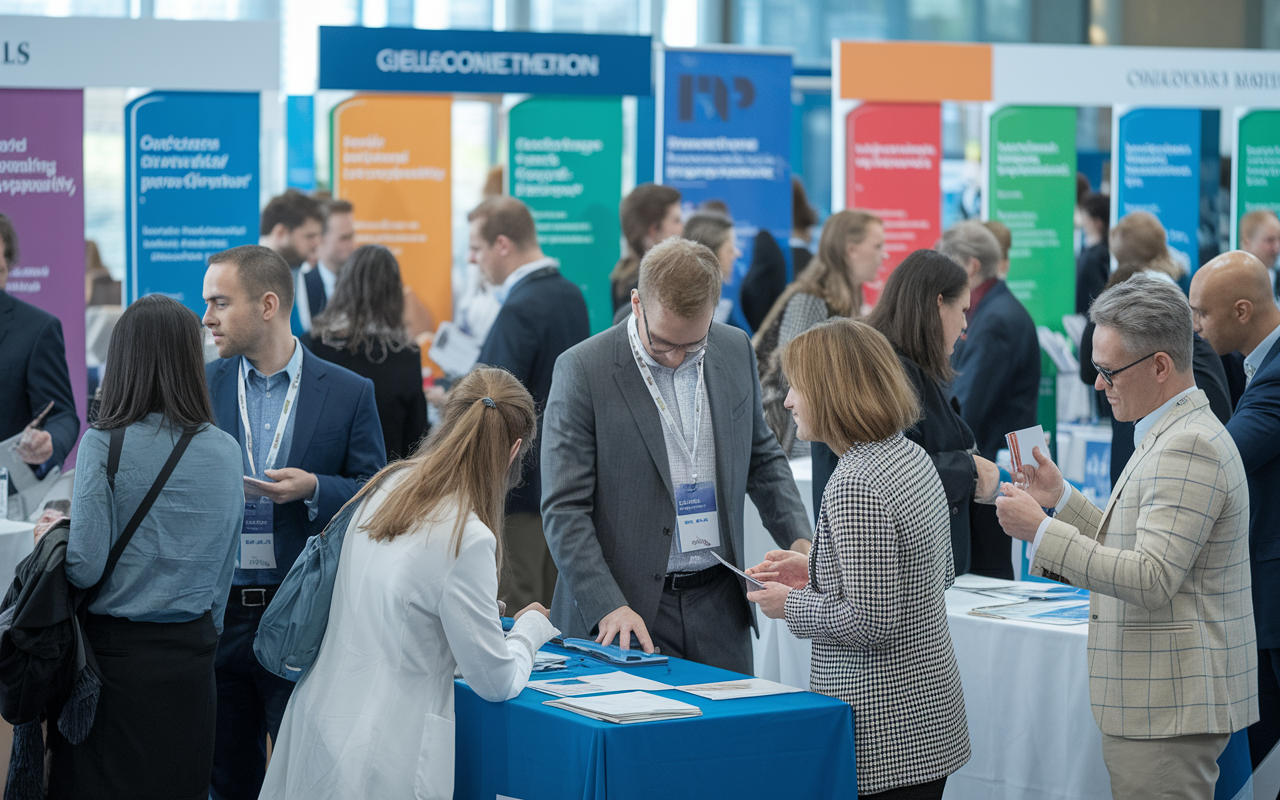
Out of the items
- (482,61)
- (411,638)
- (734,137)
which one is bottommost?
(411,638)

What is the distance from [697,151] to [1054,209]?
2280 millimetres

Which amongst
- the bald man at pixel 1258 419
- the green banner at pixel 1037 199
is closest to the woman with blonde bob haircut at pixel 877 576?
the bald man at pixel 1258 419

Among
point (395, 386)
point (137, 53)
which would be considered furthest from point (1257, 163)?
point (137, 53)

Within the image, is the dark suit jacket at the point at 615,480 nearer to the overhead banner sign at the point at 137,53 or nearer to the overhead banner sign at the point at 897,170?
the overhead banner sign at the point at 137,53

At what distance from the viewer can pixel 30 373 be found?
3.95 metres

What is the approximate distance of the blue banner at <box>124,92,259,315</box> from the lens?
550 centimetres

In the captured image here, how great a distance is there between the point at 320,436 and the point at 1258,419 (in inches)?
86.6

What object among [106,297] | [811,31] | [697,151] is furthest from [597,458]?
[811,31]

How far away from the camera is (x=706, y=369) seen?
2893mm

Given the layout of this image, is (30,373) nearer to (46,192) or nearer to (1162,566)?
(46,192)

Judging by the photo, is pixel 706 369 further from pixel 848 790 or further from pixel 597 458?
pixel 848 790

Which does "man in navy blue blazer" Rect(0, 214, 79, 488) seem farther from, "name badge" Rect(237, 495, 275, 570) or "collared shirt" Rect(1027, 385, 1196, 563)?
"collared shirt" Rect(1027, 385, 1196, 563)

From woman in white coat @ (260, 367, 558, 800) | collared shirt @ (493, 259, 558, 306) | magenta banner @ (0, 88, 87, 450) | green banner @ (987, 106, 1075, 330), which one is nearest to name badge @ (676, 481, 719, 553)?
woman in white coat @ (260, 367, 558, 800)

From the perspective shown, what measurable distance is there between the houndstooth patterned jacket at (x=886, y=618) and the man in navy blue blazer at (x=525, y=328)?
257cm
